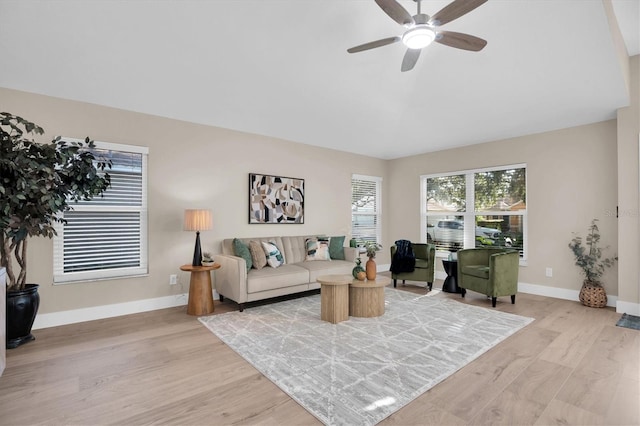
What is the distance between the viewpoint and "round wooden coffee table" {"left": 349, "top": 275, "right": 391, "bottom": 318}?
3.84 metres

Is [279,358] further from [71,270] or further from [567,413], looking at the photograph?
[71,270]

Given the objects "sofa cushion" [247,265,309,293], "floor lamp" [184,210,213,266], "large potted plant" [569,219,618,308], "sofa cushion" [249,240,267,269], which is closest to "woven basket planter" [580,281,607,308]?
"large potted plant" [569,219,618,308]

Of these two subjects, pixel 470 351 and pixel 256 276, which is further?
pixel 256 276

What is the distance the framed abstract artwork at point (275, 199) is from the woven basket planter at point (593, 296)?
4.31 metres

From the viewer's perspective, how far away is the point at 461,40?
227 centimetres

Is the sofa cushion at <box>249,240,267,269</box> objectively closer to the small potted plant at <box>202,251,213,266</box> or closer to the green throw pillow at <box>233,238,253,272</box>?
the green throw pillow at <box>233,238,253,272</box>

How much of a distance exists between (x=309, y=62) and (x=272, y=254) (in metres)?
2.72

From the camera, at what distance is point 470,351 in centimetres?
291

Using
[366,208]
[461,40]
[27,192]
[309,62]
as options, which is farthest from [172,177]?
[366,208]

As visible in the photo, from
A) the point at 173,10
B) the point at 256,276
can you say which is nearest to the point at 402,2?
the point at 173,10

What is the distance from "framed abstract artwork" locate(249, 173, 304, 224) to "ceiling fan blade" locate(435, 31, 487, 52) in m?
3.49

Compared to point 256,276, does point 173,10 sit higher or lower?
higher

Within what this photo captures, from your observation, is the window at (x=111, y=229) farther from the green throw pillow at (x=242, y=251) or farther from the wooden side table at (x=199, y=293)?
the green throw pillow at (x=242, y=251)

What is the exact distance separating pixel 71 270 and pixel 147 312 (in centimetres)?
98
